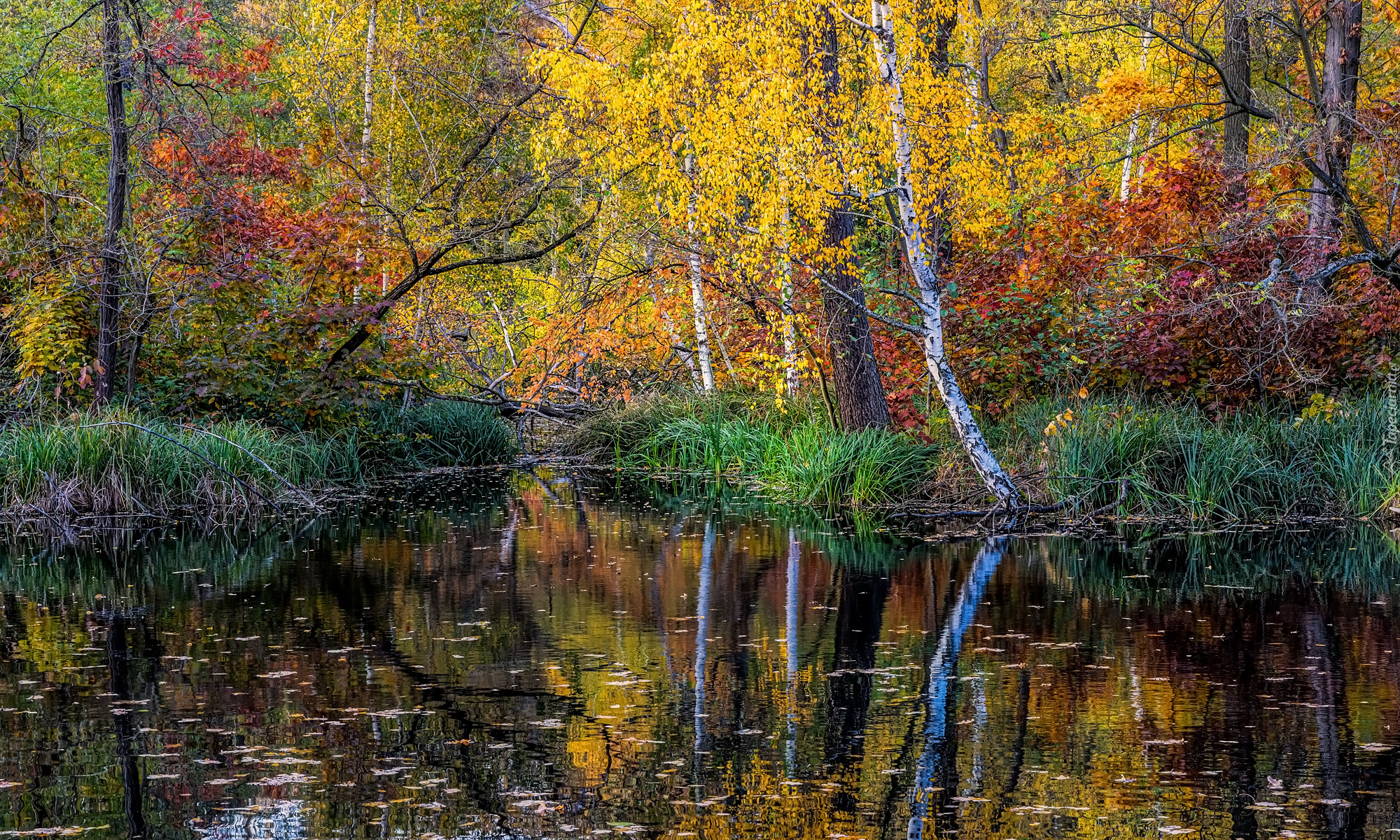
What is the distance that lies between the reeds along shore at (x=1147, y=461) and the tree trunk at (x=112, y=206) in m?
8.01

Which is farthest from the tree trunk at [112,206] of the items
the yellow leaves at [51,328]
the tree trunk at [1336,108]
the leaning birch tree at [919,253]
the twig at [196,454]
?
the tree trunk at [1336,108]

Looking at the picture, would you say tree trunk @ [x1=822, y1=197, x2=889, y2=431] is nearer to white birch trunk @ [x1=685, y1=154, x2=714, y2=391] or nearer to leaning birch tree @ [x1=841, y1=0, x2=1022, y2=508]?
leaning birch tree @ [x1=841, y1=0, x2=1022, y2=508]

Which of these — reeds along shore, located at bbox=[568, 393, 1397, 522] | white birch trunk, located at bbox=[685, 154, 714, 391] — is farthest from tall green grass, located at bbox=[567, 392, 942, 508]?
white birch trunk, located at bbox=[685, 154, 714, 391]

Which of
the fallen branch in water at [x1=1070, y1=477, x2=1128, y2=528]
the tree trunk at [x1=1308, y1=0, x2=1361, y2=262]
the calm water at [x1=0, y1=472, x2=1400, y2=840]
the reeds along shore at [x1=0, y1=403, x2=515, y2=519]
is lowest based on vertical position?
the calm water at [x1=0, y1=472, x2=1400, y2=840]

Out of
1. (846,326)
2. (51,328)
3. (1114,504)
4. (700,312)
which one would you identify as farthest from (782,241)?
(51,328)

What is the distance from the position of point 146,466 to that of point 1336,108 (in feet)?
42.9

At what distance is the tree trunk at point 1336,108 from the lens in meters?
15.0

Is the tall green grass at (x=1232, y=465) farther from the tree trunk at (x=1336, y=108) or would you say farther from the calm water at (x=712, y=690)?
the tree trunk at (x=1336, y=108)

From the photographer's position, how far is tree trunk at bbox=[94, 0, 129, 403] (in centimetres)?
1599

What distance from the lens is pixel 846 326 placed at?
1617 centimetres

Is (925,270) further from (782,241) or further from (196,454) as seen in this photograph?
(196,454)

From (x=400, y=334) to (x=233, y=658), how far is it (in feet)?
43.0

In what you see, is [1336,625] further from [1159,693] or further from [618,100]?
[618,100]

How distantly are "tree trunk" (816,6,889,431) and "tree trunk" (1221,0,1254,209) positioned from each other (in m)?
4.05
